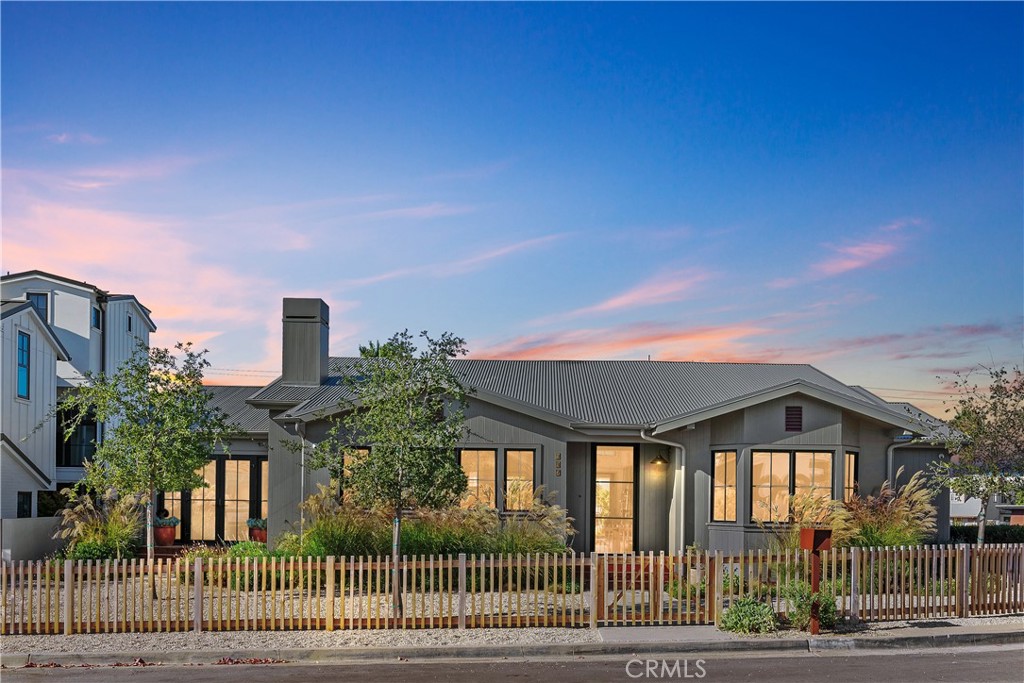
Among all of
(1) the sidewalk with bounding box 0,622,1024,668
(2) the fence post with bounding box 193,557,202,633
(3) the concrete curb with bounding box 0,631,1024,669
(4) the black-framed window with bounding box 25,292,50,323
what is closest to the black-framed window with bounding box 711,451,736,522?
(1) the sidewalk with bounding box 0,622,1024,668

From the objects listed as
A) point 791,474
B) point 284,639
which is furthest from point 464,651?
point 791,474

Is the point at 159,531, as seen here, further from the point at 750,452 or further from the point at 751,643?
the point at 751,643

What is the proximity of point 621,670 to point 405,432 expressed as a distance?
17.3 feet

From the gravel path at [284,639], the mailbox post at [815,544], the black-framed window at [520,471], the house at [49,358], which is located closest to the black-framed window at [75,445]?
the house at [49,358]

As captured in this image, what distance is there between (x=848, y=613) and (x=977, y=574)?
92.7 inches

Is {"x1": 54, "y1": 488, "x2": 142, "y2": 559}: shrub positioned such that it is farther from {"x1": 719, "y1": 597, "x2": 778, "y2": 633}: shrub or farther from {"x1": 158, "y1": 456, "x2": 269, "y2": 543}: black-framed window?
{"x1": 719, "y1": 597, "x2": 778, "y2": 633}: shrub

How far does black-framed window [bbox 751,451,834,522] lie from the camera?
67.1 feet

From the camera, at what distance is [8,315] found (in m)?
24.0

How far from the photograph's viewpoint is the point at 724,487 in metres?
20.9

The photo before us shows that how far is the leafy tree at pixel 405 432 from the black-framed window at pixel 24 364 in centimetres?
1248

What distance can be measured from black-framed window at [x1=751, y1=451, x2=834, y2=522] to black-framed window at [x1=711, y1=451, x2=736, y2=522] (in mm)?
462

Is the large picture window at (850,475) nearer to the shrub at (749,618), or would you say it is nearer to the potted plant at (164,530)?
the shrub at (749,618)

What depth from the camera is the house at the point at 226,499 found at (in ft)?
83.4

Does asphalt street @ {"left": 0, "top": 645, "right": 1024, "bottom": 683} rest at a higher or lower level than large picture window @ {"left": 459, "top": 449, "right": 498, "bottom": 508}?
lower
